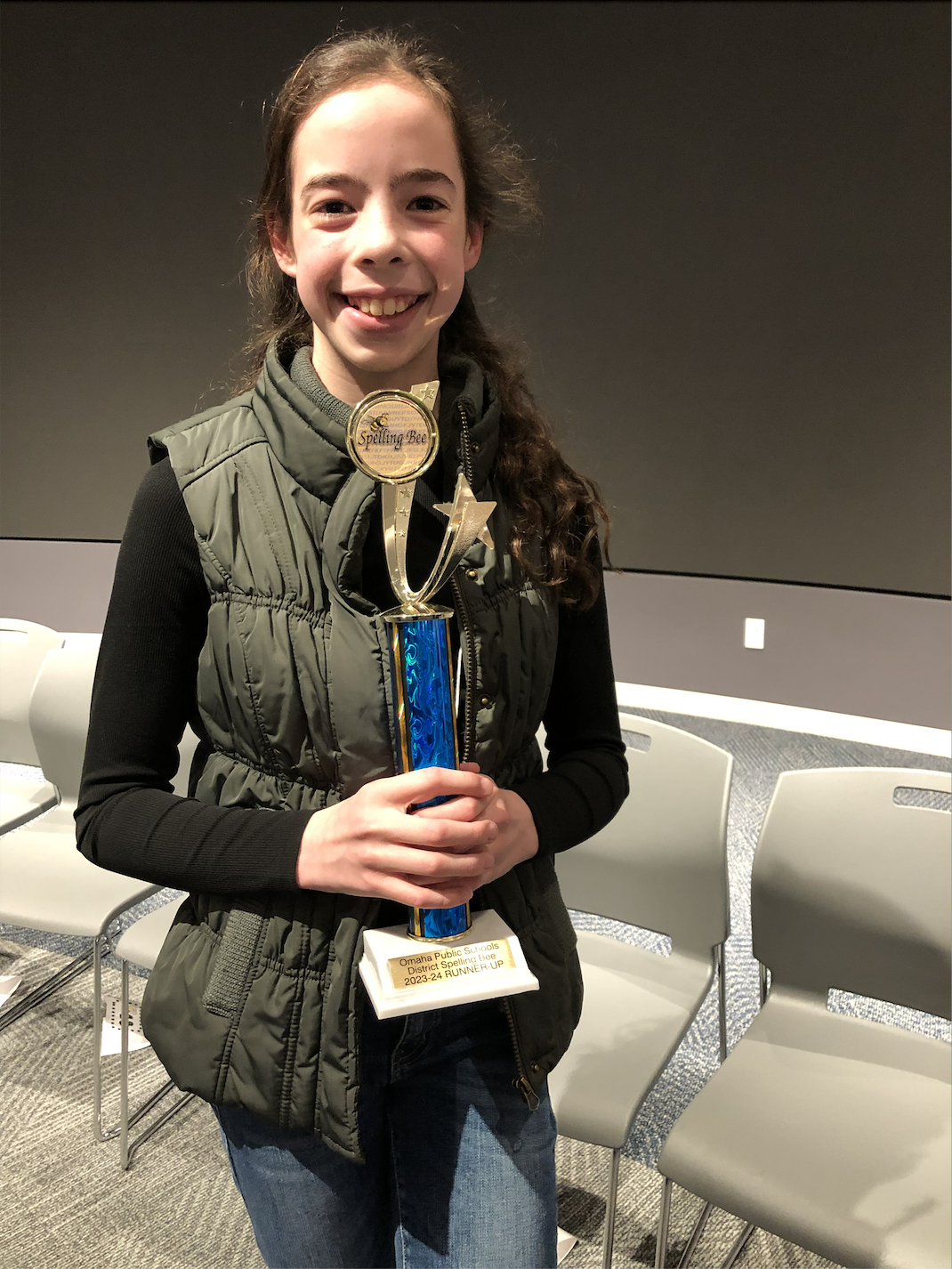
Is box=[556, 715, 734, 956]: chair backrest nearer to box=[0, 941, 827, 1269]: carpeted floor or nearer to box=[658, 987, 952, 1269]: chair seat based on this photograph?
box=[658, 987, 952, 1269]: chair seat

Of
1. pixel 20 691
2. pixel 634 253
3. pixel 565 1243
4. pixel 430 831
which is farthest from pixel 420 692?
pixel 634 253

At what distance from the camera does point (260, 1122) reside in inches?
33.7

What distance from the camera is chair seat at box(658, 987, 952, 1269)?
1225 millimetres

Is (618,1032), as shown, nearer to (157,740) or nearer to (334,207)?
(157,740)

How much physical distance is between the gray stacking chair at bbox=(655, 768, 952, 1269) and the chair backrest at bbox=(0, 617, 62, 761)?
81.9 inches

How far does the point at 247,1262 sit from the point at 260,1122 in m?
1.16

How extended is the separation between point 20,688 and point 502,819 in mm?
2387

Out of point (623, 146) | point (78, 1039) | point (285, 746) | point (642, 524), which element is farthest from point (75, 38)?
point (285, 746)

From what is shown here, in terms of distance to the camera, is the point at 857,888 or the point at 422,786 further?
the point at 857,888

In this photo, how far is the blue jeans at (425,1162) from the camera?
0.85 m

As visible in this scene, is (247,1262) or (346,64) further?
(247,1262)

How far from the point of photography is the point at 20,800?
260 centimetres

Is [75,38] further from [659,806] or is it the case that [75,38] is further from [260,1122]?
[260,1122]

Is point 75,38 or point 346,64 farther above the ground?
point 75,38
